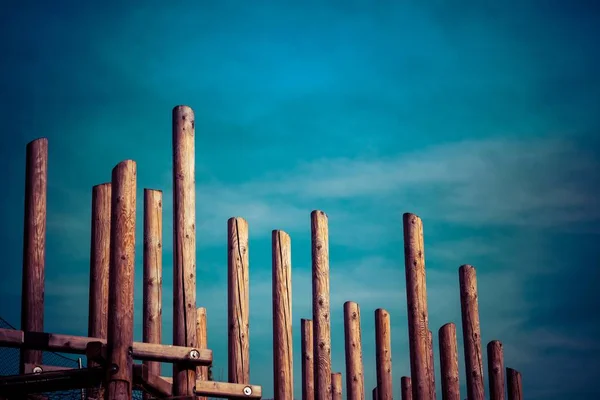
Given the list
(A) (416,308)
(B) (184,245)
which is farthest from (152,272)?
(A) (416,308)

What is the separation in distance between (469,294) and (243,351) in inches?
154

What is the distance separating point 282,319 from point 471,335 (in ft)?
9.66

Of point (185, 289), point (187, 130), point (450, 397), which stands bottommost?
point (450, 397)

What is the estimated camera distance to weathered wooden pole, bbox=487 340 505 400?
49.4 ft

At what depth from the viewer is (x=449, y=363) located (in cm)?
1456

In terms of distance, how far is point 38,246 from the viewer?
13.4m

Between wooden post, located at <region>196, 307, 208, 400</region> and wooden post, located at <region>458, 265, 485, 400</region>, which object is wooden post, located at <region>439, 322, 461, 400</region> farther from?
wooden post, located at <region>196, 307, 208, 400</region>

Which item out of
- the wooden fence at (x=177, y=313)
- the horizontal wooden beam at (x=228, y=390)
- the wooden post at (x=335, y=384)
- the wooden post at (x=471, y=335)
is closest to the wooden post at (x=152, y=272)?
the wooden fence at (x=177, y=313)

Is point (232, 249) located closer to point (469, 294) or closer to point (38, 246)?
point (38, 246)

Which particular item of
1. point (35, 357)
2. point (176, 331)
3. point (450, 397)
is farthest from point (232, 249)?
point (450, 397)

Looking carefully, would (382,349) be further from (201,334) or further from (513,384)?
(201,334)

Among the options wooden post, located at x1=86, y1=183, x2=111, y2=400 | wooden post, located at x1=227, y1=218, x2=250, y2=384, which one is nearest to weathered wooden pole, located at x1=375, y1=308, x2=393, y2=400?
wooden post, located at x1=227, y1=218, x2=250, y2=384

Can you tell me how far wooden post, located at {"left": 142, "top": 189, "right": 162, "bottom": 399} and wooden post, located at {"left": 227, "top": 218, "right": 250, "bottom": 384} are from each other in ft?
3.13

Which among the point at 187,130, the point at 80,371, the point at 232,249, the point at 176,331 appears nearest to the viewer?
the point at 80,371
